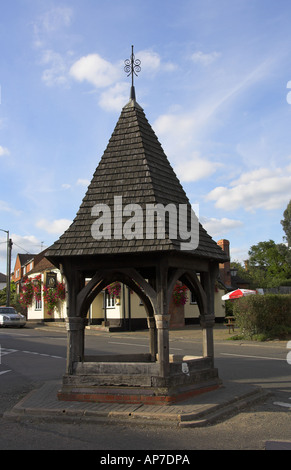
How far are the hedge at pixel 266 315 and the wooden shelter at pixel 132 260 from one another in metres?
12.4

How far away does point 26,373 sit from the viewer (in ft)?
40.8

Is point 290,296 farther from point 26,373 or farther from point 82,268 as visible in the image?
point 82,268

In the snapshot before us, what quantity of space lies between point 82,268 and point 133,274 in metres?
0.97

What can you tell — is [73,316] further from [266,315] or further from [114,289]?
[114,289]

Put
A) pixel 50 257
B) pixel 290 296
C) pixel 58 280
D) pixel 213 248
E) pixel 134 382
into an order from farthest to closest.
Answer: pixel 58 280 → pixel 290 296 → pixel 213 248 → pixel 50 257 → pixel 134 382

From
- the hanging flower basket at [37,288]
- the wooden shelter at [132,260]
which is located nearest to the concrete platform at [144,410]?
the wooden shelter at [132,260]

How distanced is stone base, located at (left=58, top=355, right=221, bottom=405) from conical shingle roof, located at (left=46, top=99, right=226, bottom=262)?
6.28 feet

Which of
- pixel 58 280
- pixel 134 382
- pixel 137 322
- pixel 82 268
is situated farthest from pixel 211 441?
pixel 58 280

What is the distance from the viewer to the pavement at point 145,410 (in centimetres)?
659

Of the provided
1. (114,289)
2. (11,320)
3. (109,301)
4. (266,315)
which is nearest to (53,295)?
(11,320)

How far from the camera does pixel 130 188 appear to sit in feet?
28.2

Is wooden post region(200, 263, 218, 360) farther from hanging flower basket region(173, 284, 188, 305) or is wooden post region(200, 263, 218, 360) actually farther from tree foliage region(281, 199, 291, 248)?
tree foliage region(281, 199, 291, 248)

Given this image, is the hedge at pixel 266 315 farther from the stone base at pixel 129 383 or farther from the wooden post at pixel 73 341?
the wooden post at pixel 73 341

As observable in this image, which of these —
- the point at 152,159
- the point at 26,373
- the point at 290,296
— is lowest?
the point at 26,373
